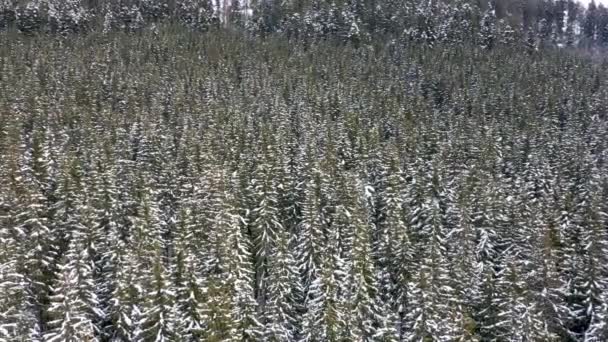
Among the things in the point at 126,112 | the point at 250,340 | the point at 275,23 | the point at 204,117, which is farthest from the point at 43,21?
the point at 250,340

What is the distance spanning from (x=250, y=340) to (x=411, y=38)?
4795 inches

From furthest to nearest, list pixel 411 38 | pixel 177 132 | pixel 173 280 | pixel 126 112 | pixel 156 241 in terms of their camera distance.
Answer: pixel 411 38 < pixel 126 112 < pixel 177 132 < pixel 156 241 < pixel 173 280

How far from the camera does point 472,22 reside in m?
144

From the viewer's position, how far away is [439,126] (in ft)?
250

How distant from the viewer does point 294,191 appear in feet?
171

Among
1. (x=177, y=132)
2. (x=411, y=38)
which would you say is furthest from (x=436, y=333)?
(x=411, y=38)

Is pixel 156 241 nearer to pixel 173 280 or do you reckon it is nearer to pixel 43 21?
pixel 173 280

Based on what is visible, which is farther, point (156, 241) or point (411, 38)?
point (411, 38)

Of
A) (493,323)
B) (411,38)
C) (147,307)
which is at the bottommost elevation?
(493,323)

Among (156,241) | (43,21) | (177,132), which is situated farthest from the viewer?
(43,21)

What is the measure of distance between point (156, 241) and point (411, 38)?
115935 mm

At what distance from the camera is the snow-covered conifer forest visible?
30.4 m

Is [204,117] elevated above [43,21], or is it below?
below

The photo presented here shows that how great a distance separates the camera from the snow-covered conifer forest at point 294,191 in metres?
30.4
